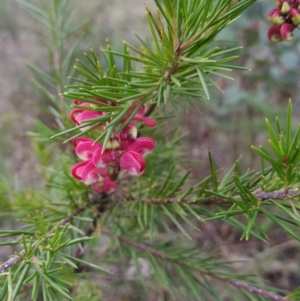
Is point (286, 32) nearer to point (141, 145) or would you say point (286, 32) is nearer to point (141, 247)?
point (141, 145)

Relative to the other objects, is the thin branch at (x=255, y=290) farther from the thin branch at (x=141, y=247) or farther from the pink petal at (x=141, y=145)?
the pink petal at (x=141, y=145)

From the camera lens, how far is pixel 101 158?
374mm

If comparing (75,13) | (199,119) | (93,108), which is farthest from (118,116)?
(75,13)

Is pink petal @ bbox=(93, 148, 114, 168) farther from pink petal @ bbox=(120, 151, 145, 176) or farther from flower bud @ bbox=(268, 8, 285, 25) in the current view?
flower bud @ bbox=(268, 8, 285, 25)

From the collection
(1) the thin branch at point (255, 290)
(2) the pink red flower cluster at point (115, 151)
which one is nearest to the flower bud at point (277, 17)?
(2) the pink red flower cluster at point (115, 151)

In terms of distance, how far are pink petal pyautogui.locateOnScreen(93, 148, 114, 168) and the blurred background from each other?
1.50 ft

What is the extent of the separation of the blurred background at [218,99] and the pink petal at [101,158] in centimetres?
46

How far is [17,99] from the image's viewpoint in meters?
1.74

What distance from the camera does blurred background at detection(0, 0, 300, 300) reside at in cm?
110

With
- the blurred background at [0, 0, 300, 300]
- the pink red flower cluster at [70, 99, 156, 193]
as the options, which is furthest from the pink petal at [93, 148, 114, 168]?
the blurred background at [0, 0, 300, 300]

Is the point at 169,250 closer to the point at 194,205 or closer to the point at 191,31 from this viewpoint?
the point at 194,205

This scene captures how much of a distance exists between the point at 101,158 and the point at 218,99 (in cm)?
90

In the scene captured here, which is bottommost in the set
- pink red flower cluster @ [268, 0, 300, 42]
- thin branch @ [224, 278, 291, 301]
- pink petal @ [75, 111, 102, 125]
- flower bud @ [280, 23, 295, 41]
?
thin branch @ [224, 278, 291, 301]

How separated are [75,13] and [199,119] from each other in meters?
0.70
